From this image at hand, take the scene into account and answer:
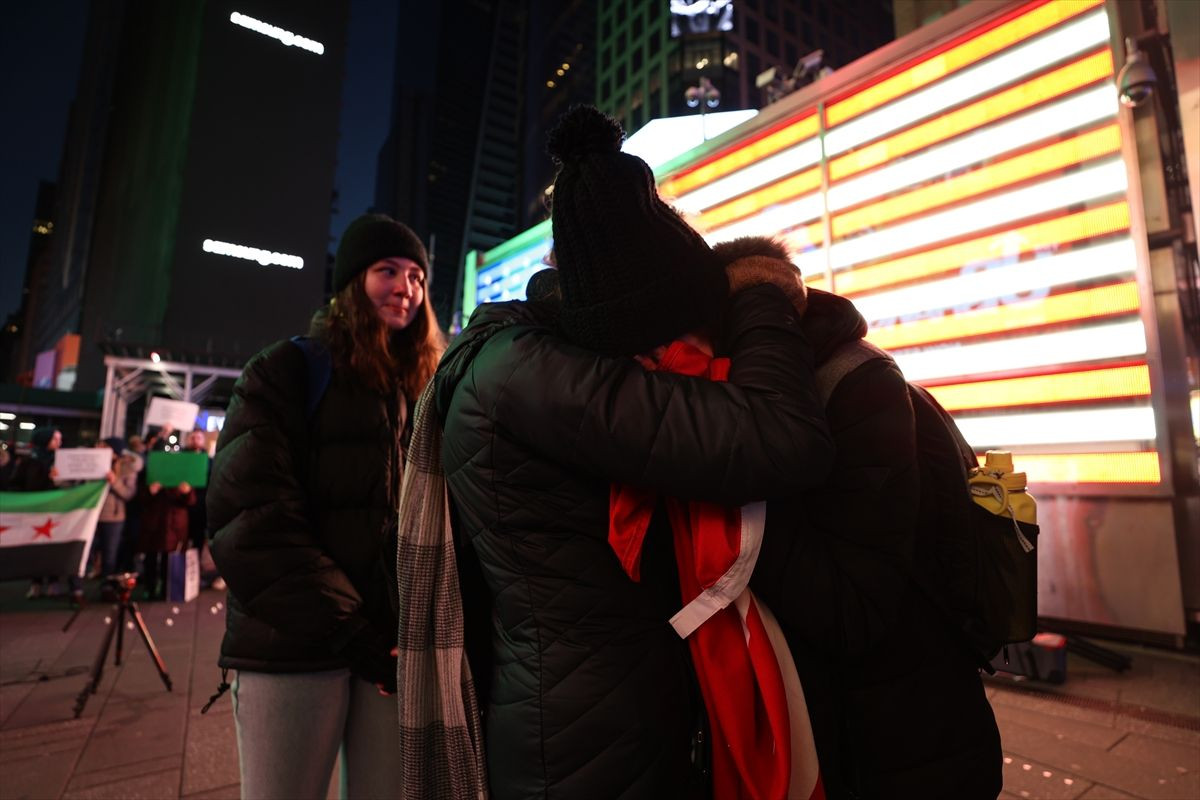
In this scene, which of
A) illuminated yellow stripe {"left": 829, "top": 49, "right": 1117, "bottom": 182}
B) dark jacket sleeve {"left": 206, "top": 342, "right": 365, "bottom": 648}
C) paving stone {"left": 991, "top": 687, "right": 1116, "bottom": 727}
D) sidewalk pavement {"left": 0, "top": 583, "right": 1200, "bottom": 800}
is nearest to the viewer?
dark jacket sleeve {"left": 206, "top": 342, "right": 365, "bottom": 648}

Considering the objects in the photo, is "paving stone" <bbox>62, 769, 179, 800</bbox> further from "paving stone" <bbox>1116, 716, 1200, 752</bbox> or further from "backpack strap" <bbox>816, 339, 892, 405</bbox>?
"paving stone" <bbox>1116, 716, 1200, 752</bbox>

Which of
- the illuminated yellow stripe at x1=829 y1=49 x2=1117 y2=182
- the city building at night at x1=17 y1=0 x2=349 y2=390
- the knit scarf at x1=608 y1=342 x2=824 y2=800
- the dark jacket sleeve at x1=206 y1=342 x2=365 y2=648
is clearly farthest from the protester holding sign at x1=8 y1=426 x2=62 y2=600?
the city building at night at x1=17 y1=0 x2=349 y2=390

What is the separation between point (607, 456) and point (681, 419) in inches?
5.6

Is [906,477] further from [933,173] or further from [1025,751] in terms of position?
[933,173]

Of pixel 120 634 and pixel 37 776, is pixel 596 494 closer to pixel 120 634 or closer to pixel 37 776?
pixel 37 776

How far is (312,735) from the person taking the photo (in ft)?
6.03

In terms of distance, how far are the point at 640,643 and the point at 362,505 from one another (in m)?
1.25

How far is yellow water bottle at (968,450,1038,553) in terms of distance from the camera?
143 centimetres

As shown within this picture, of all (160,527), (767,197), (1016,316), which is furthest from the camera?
(160,527)

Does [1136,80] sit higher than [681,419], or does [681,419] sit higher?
[1136,80]

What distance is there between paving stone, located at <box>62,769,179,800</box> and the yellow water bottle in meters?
4.12

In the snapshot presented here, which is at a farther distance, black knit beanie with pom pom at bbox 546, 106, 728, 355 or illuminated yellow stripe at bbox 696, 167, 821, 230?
illuminated yellow stripe at bbox 696, 167, 821, 230

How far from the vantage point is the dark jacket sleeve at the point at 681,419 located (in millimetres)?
1021

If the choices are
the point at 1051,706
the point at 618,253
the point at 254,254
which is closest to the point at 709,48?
the point at 254,254
